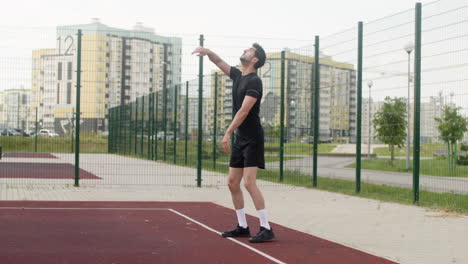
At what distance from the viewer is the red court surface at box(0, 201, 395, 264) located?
515 centimetres

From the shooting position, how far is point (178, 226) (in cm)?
710

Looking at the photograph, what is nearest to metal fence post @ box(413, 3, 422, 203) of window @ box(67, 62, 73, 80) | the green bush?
the green bush

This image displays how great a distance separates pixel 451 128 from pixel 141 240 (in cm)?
545

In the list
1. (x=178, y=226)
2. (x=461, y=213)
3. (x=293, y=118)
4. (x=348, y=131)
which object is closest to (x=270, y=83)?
(x=293, y=118)

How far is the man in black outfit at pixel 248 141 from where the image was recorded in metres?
6.00

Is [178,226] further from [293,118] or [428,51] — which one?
[293,118]

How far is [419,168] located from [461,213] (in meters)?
1.25

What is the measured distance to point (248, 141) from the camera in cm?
610

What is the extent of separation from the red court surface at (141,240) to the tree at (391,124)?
4386mm

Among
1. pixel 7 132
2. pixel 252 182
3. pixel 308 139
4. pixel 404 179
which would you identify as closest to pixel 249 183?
pixel 252 182

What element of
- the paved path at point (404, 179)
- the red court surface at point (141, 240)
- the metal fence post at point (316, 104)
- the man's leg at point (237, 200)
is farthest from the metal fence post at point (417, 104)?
the man's leg at point (237, 200)

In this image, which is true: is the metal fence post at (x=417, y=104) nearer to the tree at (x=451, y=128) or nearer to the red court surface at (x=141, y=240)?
A: the tree at (x=451, y=128)

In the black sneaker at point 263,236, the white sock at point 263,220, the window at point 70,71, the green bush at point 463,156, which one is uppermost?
the window at point 70,71

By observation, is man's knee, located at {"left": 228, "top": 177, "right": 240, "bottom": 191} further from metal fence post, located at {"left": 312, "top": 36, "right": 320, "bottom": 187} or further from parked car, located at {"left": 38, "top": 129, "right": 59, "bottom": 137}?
parked car, located at {"left": 38, "top": 129, "right": 59, "bottom": 137}
